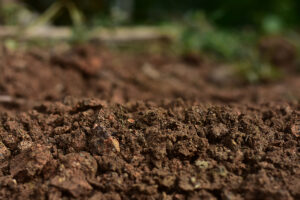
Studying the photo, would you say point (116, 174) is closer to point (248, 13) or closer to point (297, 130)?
point (297, 130)

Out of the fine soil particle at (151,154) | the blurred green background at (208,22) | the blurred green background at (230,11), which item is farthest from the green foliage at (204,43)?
the fine soil particle at (151,154)

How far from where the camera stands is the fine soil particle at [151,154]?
1268 mm

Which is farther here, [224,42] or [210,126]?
[224,42]

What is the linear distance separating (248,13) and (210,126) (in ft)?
27.5

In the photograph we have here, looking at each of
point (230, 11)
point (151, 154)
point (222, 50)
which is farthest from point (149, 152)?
point (230, 11)

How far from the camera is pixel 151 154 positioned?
1411 millimetres

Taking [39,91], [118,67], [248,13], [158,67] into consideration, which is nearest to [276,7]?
[248,13]

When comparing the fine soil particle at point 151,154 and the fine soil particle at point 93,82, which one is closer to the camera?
the fine soil particle at point 151,154

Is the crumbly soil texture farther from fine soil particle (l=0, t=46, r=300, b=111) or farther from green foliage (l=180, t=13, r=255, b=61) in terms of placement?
green foliage (l=180, t=13, r=255, b=61)

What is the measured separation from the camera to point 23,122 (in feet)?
5.57

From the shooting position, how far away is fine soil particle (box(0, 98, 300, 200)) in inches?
49.9

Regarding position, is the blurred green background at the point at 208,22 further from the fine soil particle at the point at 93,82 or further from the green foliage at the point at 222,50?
the fine soil particle at the point at 93,82

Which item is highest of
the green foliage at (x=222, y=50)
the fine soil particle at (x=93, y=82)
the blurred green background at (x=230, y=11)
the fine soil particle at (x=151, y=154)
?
the blurred green background at (x=230, y=11)

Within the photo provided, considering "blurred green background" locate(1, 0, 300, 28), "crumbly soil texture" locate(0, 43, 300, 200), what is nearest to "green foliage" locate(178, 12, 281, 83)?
"blurred green background" locate(1, 0, 300, 28)
